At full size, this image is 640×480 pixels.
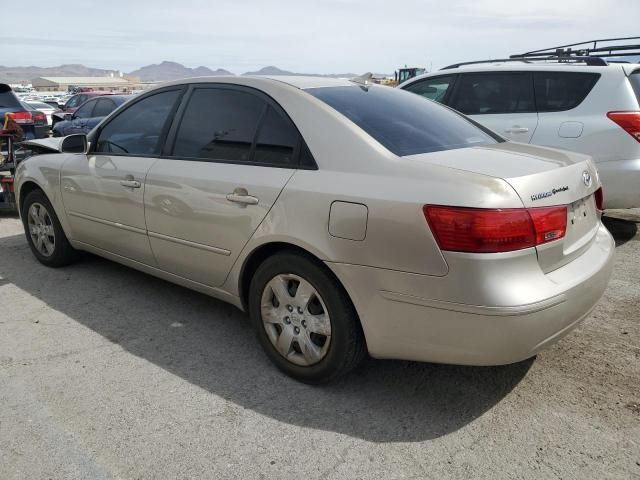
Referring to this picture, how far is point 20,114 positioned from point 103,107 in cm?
341

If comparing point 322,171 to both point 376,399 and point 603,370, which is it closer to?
point 376,399

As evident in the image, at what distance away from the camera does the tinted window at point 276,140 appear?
118 inches

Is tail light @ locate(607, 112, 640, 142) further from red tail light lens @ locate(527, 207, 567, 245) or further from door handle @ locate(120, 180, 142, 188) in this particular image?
door handle @ locate(120, 180, 142, 188)

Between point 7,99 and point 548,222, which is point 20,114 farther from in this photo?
point 548,222

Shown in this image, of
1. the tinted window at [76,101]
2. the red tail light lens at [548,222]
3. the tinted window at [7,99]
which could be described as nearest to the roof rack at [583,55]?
the red tail light lens at [548,222]

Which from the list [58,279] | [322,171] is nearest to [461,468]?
[322,171]

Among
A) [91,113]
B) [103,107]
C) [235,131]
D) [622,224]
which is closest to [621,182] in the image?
[622,224]

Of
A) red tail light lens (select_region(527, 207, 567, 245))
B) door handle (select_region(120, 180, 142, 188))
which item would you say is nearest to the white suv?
red tail light lens (select_region(527, 207, 567, 245))

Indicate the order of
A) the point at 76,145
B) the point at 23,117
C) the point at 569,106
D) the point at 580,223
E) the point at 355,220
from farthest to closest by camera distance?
the point at 23,117, the point at 569,106, the point at 76,145, the point at 580,223, the point at 355,220

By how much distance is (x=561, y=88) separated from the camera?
549 cm

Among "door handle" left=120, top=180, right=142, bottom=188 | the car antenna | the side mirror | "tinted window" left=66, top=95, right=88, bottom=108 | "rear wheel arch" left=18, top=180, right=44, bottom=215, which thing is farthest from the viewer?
"tinted window" left=66, top=95, right=88, bottom=108

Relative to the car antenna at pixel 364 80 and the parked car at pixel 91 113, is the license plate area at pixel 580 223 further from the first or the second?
the parked car at pixel 91 113

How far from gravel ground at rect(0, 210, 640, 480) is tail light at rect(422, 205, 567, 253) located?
896 millimetres

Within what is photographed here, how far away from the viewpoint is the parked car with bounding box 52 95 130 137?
11.8m
